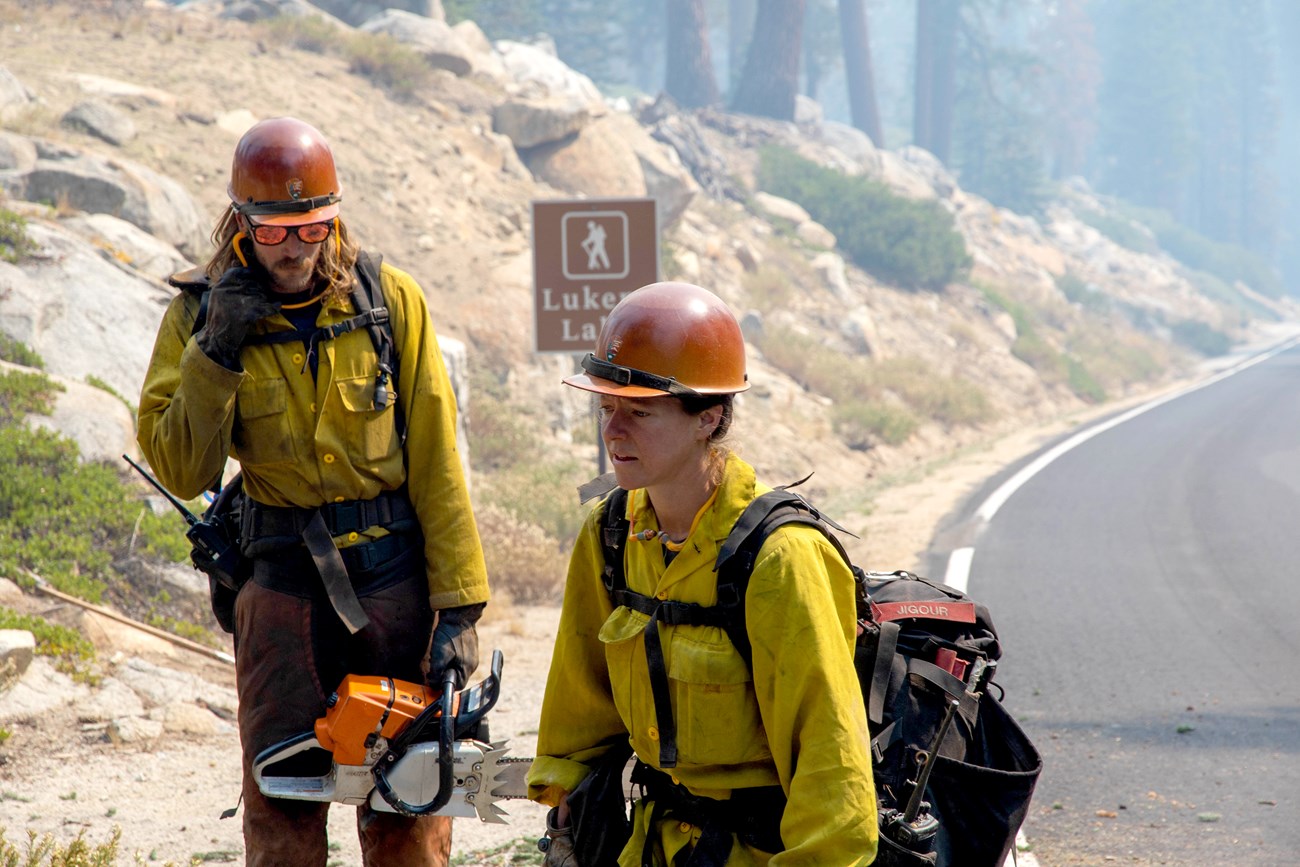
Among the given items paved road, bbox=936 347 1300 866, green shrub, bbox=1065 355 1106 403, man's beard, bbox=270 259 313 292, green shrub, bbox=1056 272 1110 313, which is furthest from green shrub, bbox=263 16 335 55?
green shrub, bbox=1056 272 1110 313

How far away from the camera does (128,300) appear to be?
918 cm

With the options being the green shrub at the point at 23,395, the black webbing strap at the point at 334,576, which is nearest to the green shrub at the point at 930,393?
the green shrub at the point at 23,395

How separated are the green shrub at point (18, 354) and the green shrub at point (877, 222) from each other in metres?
21.9

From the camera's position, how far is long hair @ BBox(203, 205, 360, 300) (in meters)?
3.26

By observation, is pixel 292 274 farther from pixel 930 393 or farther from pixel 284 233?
pixel 930 393

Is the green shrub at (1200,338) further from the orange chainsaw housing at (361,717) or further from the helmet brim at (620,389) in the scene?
the helmet brim at (620,389)

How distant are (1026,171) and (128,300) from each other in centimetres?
5004

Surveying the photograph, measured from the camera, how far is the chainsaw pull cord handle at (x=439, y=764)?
3.01 meters

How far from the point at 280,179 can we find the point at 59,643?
3.65 m

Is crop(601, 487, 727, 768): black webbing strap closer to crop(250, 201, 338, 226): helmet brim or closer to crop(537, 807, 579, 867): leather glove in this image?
crop(537, 807, 579, 867): leather glove

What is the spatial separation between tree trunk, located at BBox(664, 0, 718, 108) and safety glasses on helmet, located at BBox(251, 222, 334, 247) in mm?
35717

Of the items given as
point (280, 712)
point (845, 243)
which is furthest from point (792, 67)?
point (280, 712)

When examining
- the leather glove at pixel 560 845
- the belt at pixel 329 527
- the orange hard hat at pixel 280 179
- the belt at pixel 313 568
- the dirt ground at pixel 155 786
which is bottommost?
the dirt ground at pixel 155 786

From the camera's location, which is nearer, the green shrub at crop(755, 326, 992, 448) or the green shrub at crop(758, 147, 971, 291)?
the green shrub at crop(755, 326, 992, 448)
